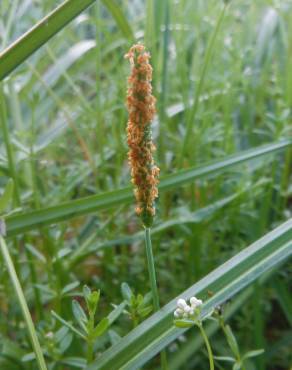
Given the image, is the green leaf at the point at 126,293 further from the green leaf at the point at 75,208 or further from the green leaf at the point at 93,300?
the green leaf at the point at 75,208

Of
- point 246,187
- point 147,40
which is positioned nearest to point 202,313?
point 246,187

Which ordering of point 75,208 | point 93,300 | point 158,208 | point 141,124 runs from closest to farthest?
point 141,124, point 93,300, point 75,208, point 158,208

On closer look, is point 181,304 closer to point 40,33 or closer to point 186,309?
point 186,309

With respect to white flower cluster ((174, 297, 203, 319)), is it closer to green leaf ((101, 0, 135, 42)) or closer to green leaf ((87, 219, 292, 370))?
green leaf ((87, 219, 292, 370))

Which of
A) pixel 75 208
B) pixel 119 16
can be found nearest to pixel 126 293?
pixel 75 208

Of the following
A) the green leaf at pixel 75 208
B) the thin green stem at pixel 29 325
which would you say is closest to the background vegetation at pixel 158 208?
the green leaf at pixel 75 208

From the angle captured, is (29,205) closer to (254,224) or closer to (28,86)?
(28,86)

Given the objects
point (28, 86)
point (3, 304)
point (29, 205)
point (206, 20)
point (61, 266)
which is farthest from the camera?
point (206, 20)
